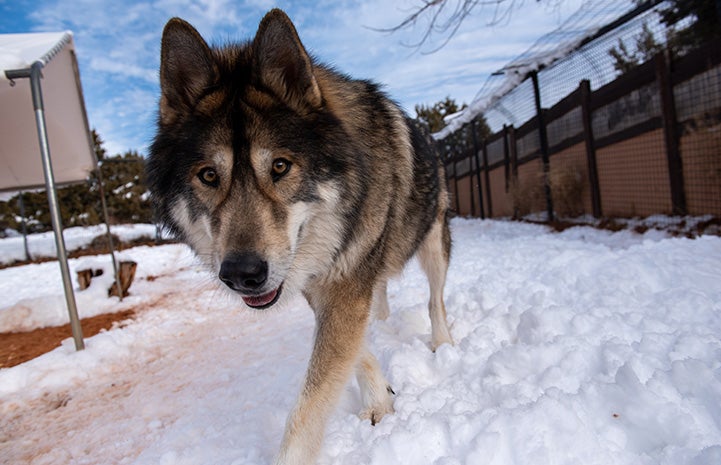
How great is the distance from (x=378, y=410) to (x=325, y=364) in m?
0.45

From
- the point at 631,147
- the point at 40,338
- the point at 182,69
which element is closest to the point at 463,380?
the point at 182,69

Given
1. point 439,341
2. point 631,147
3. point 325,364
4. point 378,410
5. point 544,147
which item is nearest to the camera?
point 325,364

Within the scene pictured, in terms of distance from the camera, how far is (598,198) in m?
7.96

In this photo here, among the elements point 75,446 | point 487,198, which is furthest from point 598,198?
point 75,446

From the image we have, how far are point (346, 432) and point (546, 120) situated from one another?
28.0 ft

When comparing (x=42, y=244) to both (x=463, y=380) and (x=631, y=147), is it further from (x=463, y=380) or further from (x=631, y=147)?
(x=631, y=147)

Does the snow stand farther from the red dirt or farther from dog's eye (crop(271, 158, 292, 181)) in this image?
dog's eye (crop(271, 158, 292, 181))

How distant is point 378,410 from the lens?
2.17 m

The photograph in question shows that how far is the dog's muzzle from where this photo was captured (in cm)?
155

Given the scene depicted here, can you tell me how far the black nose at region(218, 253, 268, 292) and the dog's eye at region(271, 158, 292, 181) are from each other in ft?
1.35

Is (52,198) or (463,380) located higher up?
Answer: (52,198)

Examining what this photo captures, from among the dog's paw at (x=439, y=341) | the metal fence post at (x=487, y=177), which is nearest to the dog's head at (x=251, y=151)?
the dog's paw at (x=439, y=341)

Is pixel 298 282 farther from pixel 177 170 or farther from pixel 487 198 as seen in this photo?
pixel 487 198

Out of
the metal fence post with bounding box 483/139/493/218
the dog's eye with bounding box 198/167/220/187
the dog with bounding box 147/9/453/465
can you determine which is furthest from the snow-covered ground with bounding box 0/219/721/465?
the metal fence post with bounding box 483/139/493/218
